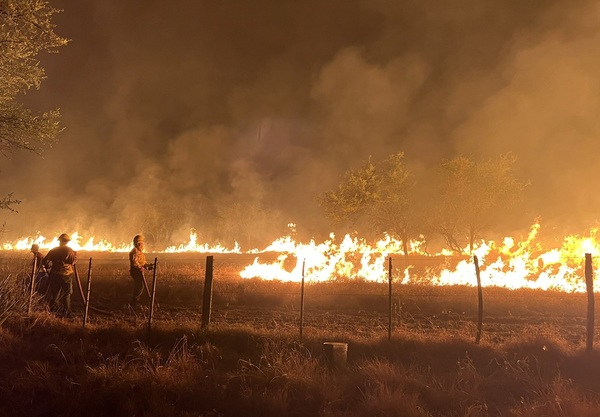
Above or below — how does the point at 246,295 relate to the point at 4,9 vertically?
below

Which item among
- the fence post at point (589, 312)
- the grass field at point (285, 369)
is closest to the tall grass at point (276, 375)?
the grass field at point (285, 369)

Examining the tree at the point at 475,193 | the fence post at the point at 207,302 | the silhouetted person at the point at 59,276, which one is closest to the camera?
the fence post at the point at 207,302

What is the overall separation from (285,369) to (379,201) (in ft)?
82.0

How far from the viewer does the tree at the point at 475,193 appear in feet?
99.1

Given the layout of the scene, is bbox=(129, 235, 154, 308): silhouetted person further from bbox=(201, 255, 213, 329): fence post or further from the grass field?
bbox=(201, 255, 213, 329): fence post

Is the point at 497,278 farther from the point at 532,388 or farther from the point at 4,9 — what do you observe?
the point at 4,9

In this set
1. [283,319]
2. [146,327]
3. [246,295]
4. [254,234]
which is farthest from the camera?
[254,234]

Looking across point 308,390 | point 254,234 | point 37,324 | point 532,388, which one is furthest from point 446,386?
point 254,234

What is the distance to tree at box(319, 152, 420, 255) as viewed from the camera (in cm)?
3084

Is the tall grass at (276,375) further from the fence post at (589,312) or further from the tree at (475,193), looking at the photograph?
the tree at (475,193)

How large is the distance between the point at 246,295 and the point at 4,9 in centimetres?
1048

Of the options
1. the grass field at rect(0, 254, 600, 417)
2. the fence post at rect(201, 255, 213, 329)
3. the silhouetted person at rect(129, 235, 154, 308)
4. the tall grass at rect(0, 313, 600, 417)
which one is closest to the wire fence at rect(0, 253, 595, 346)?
the fence post at rect(201, 255, 213, 329)

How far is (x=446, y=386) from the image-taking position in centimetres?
662

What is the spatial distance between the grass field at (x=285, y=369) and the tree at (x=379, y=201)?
19.0m
